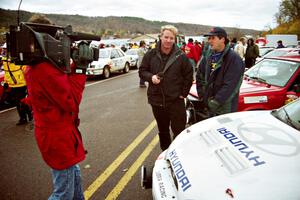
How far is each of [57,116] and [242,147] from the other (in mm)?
1532

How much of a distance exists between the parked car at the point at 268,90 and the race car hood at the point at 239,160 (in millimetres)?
1592

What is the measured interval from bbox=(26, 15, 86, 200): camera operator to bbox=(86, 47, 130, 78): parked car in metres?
10.4

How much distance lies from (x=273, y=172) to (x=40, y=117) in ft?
5.88

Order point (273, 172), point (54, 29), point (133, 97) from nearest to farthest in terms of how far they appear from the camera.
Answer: point (273, 172), point (54, 29), point (133, 97)

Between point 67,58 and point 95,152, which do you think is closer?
point 67,58

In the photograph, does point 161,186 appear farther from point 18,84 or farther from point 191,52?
point 191,52

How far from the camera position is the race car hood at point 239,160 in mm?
1753

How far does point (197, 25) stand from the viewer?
464 ft

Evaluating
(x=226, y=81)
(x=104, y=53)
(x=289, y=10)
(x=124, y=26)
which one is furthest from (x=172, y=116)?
(x=124, y=26)

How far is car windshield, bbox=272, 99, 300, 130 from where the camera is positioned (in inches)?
100

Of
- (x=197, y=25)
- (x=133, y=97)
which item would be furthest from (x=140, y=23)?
(x=133, y=97)

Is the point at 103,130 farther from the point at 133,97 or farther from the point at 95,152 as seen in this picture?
the point at 133,97

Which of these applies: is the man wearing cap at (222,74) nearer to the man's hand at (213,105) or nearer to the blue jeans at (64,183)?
the man's hand at (213,105)

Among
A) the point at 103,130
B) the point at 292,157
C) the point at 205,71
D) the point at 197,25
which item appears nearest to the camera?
the point at 292,157
